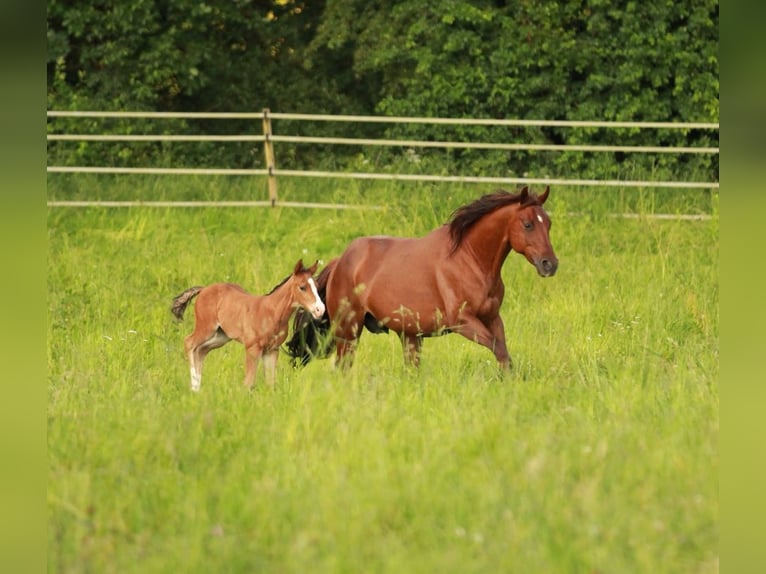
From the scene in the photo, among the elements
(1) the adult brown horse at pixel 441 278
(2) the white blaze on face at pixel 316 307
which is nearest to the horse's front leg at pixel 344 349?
(1) the adult brown horse at pixel 441 278

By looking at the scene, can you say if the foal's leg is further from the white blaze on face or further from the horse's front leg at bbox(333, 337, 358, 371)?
the white blaze on face

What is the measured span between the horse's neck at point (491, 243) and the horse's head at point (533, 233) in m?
0.09

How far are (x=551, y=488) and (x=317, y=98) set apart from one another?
19566 mm

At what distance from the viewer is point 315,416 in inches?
225

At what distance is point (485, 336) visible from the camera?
7.53 metres

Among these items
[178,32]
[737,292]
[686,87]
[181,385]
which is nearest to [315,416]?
[181,385]

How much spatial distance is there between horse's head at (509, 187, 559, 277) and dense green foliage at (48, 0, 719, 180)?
11.3m

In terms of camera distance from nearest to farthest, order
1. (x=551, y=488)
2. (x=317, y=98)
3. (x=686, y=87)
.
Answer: (x=551, y=488) < (x=686, y=87) < (x=317, y=98)

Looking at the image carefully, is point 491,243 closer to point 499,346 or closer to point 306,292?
point 499,346

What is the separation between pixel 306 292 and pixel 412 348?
42.1 inches

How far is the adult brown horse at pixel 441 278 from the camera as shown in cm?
753

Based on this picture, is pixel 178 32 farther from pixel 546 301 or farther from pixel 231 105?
pixel 546 301

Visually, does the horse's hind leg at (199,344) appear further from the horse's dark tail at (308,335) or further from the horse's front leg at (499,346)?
the horse's front leg at (499,346)

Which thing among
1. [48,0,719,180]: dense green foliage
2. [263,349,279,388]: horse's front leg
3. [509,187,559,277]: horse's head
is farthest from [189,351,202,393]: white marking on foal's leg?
[48,0,719,180]: dense green foliage
